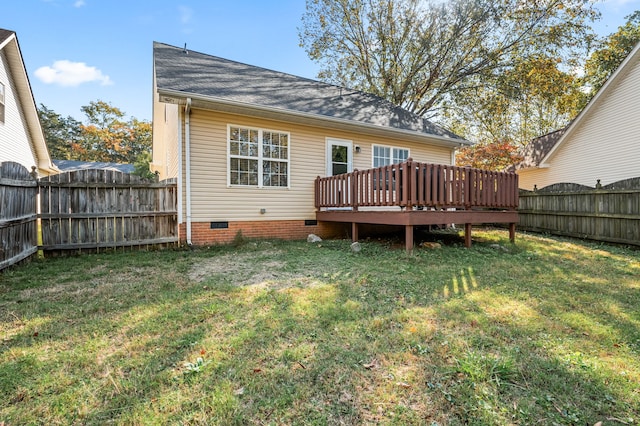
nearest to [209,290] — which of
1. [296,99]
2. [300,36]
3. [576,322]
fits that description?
[576,322]

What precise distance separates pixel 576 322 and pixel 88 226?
7.79 metres

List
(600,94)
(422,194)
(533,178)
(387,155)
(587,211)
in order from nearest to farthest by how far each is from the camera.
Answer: (422,194)
(587,211)
(387,155)
(600,94)
(533,178)

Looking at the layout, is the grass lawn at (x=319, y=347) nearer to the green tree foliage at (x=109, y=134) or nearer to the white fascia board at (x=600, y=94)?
the white fascia board at (x=600, y=94)

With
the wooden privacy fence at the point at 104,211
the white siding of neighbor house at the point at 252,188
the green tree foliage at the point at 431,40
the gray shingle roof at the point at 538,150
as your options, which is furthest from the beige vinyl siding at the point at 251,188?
the gray shingle roof at the point at 538,150

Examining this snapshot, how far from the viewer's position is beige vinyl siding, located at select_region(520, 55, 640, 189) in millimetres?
9727

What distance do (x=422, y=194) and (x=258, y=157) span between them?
4.18 m

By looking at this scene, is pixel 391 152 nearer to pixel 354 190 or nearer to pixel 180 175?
pixel 354 190

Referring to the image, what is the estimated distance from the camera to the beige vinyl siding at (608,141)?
31.9 ft

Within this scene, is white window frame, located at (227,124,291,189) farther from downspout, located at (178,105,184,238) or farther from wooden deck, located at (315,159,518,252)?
wooden deck, located at (315,159,518,252)

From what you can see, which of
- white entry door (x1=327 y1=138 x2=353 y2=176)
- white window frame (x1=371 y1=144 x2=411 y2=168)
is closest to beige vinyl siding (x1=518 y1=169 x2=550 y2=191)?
white window frame (x1=371 y1=144 x2=411 y2=168)

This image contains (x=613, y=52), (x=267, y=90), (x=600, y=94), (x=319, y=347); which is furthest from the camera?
(x=613, y=52)

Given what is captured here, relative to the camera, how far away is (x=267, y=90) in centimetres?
836

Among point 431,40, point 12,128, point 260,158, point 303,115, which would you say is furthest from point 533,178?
point 12,128

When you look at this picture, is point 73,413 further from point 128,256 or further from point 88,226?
point 88,226
